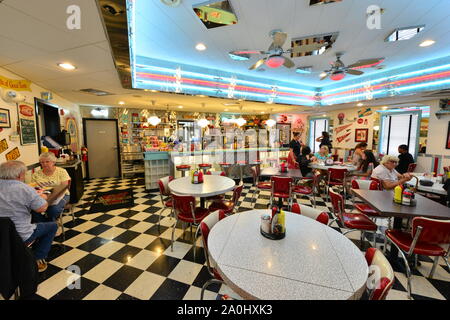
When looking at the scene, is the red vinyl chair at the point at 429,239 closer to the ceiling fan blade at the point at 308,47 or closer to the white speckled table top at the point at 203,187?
the white speckled table top at the point at 203,187

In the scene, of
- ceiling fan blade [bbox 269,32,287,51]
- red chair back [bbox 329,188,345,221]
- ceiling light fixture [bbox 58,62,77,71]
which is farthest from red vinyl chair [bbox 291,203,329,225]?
ceiling light fixture [bbox 58,62,77,71]

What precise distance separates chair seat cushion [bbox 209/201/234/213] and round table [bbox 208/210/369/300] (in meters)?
1.12

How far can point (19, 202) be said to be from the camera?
6.23 ft

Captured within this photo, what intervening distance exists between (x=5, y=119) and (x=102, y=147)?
457 cm

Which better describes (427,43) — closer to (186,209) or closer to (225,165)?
(225,165)

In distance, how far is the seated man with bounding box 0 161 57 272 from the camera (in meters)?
1.86

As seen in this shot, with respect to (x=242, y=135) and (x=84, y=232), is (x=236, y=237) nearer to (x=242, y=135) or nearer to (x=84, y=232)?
(x=84, y=232)

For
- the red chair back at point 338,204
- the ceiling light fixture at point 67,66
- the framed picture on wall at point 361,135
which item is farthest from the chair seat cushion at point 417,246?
the framed picture on wall at point 361,135

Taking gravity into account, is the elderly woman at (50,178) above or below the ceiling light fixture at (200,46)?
below

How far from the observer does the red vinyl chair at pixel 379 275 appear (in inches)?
41.4

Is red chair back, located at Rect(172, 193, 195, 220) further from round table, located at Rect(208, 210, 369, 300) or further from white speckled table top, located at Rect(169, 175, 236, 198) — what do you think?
round table, located at Rect(208, 210, 369, 300)

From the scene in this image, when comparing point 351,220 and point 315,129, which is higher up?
point 315,129

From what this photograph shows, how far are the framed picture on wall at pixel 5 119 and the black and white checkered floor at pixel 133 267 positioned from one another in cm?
185

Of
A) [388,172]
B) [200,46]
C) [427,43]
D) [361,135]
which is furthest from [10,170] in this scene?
[361,135]
